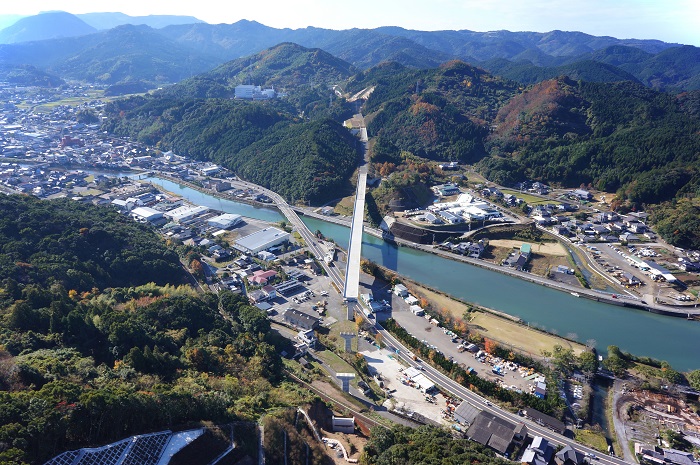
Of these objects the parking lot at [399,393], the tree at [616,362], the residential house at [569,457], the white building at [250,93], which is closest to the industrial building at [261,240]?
the parking lot at [399,393]

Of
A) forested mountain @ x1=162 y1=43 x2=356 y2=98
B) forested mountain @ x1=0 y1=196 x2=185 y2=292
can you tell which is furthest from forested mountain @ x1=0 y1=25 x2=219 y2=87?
forested mountain @ x1=0 y1=196 x2=185 y2=292

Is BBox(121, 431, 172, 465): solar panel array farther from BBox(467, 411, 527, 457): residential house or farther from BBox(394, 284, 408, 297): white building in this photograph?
BBox(394, 284, 408, 297): white building

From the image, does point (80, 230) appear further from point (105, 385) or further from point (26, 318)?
point (105, 385)

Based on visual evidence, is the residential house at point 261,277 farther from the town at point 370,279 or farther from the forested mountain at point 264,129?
the forested mountain at point 264,129

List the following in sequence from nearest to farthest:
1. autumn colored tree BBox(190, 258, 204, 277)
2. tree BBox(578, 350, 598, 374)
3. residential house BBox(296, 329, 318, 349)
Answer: tree BBox(578, 350, 598, 374)
residential house BBox(296, 329, 318, 349)
autumn colored tree BBox(190, 258, 204, 277)

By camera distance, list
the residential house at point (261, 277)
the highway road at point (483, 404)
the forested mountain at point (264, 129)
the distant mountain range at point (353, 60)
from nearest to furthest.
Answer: the highway road at point (483, 404) < the residential house at point (261, 277) < the forested mountain at point (264, 129) < the distant mountain range at point (353, 60)

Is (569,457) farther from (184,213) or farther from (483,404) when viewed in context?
(184,213)
